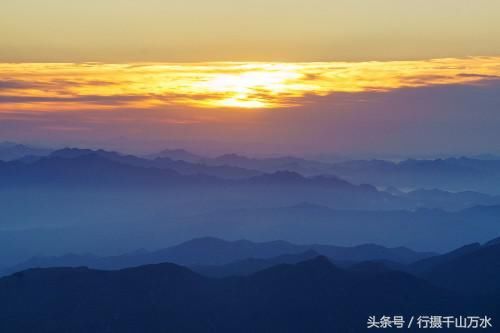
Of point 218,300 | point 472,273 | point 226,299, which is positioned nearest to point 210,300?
point 218,300

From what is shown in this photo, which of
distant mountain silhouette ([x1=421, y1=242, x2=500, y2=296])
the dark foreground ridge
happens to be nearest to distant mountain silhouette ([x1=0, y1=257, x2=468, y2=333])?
the dark foreground ridge

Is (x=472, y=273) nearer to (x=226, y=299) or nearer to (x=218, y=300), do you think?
(x=226, y=299)

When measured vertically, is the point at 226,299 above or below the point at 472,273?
below

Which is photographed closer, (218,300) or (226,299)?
(218,300)

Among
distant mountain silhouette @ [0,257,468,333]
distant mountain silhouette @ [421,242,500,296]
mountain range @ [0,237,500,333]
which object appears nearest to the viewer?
distant mountain silhouette @ [0,257,468,333]

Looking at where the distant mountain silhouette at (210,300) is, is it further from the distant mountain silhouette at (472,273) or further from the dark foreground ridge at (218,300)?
the distant mountain silhouette at (472,273)

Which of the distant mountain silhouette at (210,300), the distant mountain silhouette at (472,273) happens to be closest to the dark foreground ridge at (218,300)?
the distant mountain silhouette at (210,300)

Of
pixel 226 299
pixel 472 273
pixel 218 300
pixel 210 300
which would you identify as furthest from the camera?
pixel 472 273

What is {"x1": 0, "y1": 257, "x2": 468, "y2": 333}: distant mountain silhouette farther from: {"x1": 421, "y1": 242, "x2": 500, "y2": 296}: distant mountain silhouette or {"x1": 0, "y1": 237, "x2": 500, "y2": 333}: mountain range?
{"x1": 421, "y1": 242, "x2": 500, "y2": 296}: distant mountain silhouette
